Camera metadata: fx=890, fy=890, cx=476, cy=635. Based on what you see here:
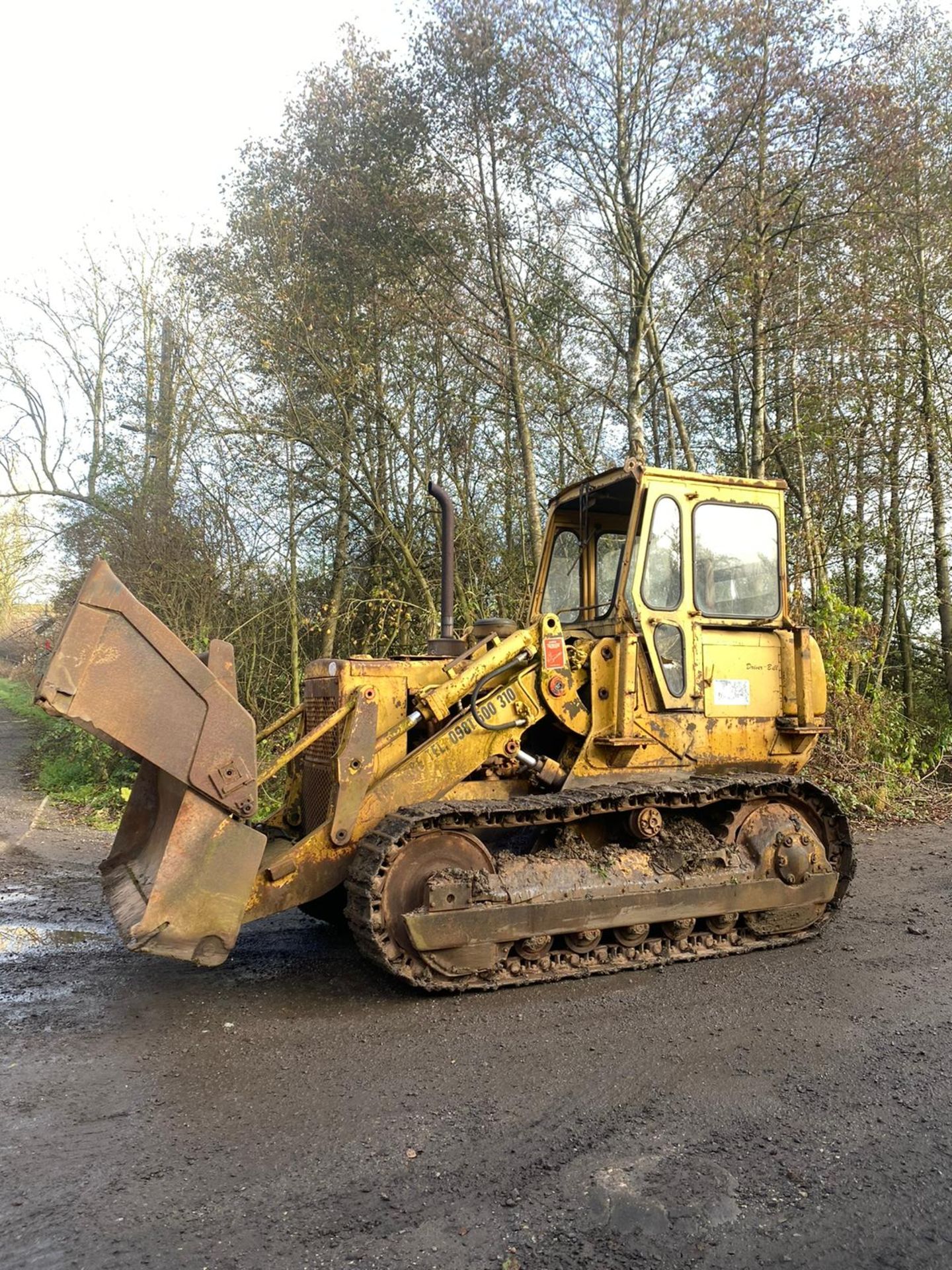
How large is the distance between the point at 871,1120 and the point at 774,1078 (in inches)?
16.9

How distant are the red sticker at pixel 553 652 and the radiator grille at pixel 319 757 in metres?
1.20

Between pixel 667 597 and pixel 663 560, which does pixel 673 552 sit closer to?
pixel 663 560

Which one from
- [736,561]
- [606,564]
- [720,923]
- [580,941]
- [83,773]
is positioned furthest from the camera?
[83,773]

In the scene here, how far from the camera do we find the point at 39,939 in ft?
18.0

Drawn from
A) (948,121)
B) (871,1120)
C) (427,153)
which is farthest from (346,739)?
(948,121)

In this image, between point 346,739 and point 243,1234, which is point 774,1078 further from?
point 346,739

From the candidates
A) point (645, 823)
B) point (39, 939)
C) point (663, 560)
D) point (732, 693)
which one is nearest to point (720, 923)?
point (645, 823)

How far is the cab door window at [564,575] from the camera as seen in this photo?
21.3 ft

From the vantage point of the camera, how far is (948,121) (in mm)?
13320

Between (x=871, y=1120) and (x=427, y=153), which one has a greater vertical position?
(x=427, y=153)

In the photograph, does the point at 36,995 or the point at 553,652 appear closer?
the point at 36,995

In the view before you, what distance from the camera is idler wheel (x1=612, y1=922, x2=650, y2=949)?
5.00 meters

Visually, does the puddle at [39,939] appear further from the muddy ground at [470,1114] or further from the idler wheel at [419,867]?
the idler wheel at [419,867]

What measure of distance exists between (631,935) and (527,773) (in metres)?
1.08
